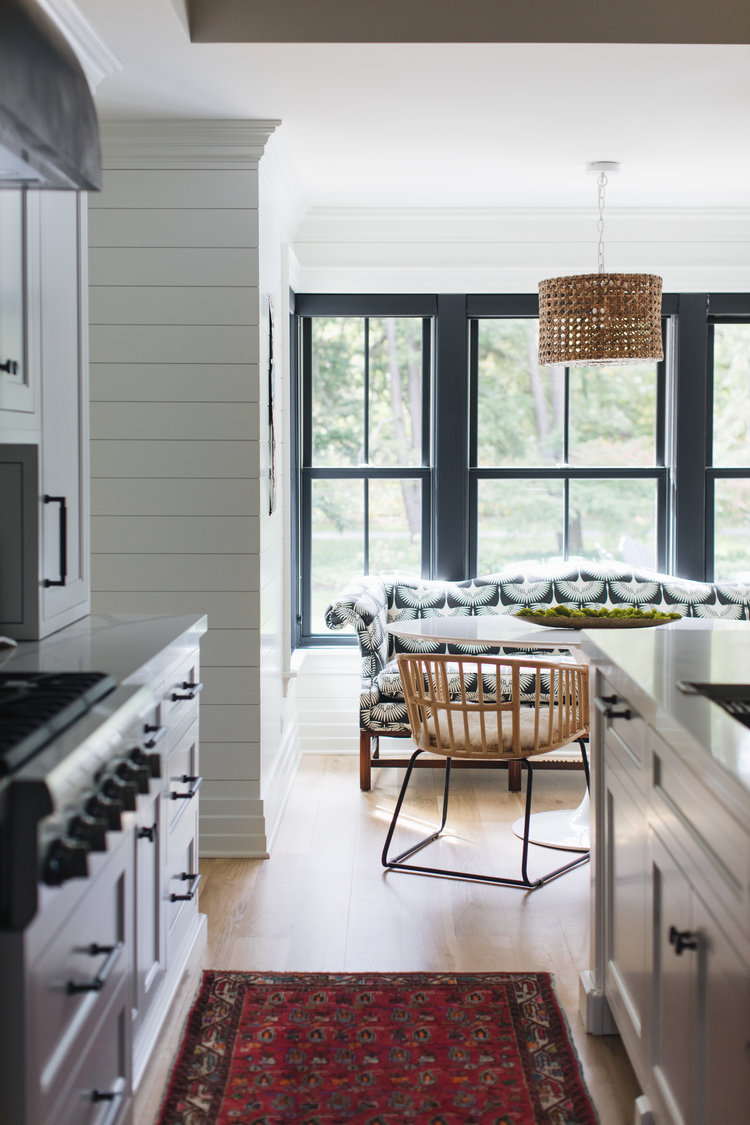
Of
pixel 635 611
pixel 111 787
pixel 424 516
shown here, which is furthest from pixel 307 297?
pixel 111 787

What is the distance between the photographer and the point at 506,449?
5223 mm

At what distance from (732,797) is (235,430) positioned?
8.60ft

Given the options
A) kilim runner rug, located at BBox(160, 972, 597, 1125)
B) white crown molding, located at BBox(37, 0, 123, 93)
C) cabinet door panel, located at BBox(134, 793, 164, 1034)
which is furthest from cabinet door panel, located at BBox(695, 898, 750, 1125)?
white crown molding, located at BBox(37, 0, 123, 93)

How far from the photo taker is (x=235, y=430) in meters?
3.66

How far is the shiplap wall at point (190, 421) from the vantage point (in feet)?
11.8

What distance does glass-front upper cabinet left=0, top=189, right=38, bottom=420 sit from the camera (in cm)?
213

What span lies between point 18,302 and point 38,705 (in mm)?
1027

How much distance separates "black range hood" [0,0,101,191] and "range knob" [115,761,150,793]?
1004 mm

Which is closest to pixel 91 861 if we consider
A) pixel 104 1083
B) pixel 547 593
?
pixel 104 1083

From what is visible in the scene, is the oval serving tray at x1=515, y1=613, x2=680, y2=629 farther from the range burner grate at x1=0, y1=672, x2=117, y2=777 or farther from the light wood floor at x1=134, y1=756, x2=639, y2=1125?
the range burner grate at x1=0, y1=672, x2=117, y2=777

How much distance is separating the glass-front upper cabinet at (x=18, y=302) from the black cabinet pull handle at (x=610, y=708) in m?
1.38

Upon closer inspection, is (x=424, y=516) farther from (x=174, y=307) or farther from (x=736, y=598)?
(x=174, y=307)

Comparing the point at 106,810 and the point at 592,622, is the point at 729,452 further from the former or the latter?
the point at 106,810

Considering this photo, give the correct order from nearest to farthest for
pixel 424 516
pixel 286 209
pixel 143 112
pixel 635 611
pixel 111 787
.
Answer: pixel 111 787 < pixel 143 112 < pixel 635 611 < pixel 286 209 < pixel 424 516
